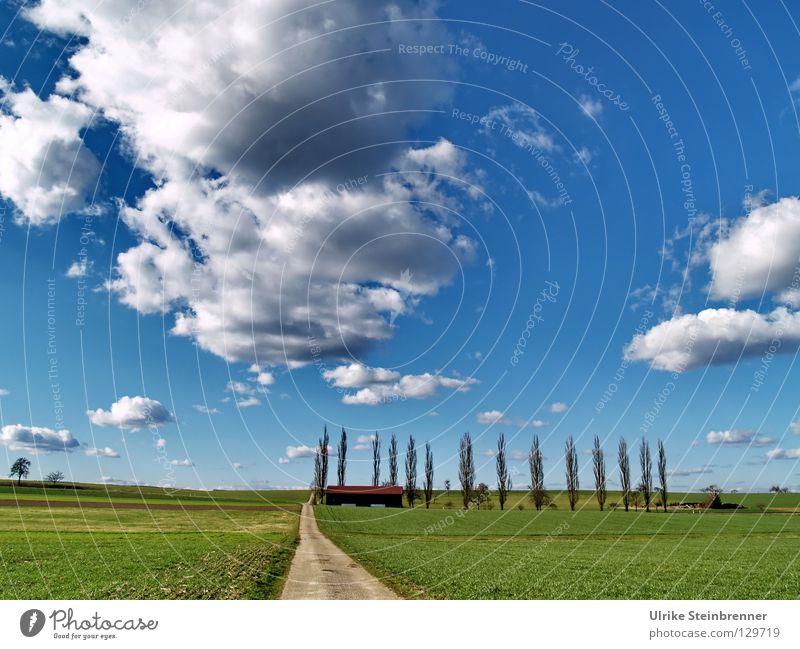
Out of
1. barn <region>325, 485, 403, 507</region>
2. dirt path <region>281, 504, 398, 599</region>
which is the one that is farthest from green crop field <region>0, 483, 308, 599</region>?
barn <region>325, 485, 403, 507</region>

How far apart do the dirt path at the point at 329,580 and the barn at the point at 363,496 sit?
102921 millimetres

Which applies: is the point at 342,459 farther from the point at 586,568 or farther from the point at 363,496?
the point at 586,568

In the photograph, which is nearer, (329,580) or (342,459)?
(329,580)

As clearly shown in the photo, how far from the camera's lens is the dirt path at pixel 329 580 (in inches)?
908

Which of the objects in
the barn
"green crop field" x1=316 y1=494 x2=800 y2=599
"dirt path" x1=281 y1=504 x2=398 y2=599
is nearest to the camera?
"dirt path" x1=281 y1=504 x2=398 y2=599

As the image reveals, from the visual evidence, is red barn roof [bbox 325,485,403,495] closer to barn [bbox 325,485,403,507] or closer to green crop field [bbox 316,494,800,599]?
barn [bbox 325,485,403,507]

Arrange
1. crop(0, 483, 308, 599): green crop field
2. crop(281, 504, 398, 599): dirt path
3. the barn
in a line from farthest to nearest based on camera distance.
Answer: the barn
crop(0, 483, 308, 599): green crop field
crop(281, 504, 398, 599): dirt path

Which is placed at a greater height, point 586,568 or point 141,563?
point 141,563

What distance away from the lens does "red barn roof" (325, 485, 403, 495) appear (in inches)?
5487

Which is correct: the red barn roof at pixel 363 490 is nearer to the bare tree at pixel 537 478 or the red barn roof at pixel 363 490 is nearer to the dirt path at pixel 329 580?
the bare tree at pixel 537 478

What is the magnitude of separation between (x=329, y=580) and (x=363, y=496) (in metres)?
117

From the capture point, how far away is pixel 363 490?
→ 141875mm

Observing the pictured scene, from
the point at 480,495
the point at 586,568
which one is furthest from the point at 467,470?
the point at 586,568
